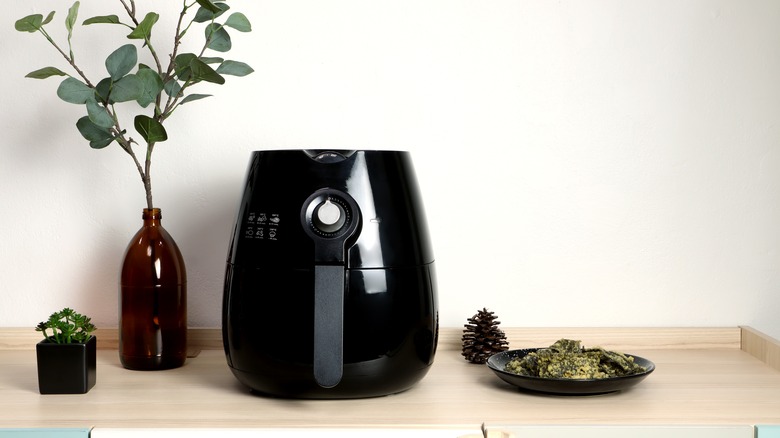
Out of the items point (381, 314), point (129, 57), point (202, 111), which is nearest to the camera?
point (381, 314)

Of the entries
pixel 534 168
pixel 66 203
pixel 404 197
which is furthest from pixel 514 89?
pixel 66 203

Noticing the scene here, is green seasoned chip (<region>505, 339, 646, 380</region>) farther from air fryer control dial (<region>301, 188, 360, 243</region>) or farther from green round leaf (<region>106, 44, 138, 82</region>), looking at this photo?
green round leaf (<region>106, 44, 138, 82</region>)

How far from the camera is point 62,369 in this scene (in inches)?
37.9

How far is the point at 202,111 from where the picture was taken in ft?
4.10

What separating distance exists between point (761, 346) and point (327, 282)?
666mm

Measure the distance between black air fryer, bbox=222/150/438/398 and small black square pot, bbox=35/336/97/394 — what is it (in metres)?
0.17

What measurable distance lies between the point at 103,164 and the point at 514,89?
0.63 m

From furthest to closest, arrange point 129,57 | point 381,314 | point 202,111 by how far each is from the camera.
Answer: point 202,111 < point 129,57 < point 381,314

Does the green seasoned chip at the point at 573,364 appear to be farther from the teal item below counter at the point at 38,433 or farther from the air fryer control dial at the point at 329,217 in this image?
the teal item below counter at the point at 38,433

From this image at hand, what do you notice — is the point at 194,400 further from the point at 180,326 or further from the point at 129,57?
the point at 129,57

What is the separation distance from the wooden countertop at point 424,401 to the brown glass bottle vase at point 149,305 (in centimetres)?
2

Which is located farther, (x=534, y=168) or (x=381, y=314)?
(x=534, y=168)

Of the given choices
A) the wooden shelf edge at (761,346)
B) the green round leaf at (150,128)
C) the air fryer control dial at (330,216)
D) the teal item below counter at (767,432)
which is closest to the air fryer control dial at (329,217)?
the air fryer control dial at (330,216)

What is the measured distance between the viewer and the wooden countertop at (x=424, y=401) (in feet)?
2.80
